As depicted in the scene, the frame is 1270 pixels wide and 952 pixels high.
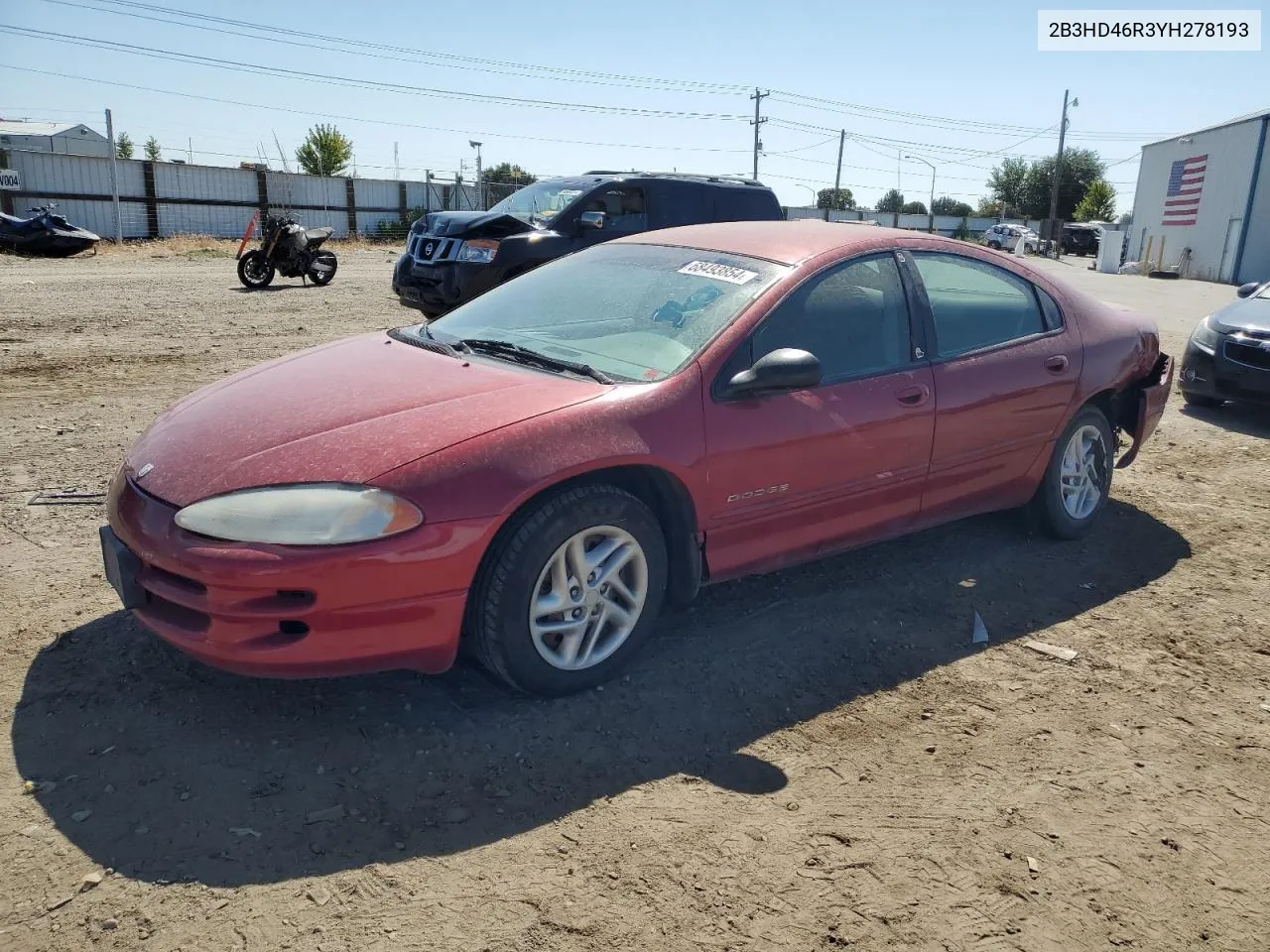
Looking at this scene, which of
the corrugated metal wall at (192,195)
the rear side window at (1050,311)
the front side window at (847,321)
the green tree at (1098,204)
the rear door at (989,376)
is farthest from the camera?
the green tree at (1098,204)

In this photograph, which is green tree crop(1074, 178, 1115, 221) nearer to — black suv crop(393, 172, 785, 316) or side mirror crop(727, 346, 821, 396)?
black suv crop(393, 172, 785, 316)

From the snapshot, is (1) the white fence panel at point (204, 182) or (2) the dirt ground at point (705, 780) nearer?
(2) the dirt ground at point (705, 780)

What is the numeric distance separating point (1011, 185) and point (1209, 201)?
53.3m

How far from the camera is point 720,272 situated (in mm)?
3914

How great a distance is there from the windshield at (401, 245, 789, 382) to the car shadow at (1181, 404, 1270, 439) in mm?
5877

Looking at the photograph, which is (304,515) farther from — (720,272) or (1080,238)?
(1080,238)

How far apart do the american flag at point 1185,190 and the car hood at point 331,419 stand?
1318 inches

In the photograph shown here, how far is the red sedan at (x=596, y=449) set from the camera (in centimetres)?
282

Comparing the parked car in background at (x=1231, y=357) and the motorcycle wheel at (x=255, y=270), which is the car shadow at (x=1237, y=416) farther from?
the motorcycle wheel at (x=255, y=270)

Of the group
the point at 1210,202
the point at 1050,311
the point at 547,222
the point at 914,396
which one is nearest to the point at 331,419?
the point at 914,396

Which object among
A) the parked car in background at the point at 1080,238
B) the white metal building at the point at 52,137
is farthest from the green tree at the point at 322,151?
the parked car in background at the point at 1080,238

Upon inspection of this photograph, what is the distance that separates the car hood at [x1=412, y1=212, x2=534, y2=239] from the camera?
9883 mm

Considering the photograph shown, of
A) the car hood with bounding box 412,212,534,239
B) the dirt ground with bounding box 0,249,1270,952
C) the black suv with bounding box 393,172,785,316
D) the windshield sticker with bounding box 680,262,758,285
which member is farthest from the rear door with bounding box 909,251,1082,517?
the car hood with bounding box 412,212,534,239

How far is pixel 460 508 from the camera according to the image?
2883 mm
